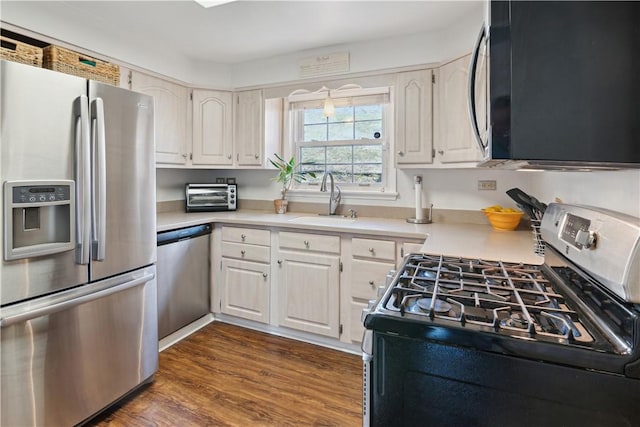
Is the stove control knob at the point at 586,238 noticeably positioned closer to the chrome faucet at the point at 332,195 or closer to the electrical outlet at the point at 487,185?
the electrical outlet at the point at 487,185

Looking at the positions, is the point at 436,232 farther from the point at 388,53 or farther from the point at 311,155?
the point at 311,155

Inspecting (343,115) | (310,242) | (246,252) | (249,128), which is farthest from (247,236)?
(343,115)

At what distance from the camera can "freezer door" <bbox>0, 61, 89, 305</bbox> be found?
4.32ft

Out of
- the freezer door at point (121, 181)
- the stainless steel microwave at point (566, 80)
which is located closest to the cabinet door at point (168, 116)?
the freezer door at point (121, 181)

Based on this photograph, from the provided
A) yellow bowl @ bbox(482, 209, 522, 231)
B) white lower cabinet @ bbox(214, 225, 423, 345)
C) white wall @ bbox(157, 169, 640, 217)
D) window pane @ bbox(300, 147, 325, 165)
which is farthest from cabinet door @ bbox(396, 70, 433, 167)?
window pane @ bbox(300, 147, 325, 165)

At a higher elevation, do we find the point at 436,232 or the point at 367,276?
the point at 436,232

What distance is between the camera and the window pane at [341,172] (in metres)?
3.13

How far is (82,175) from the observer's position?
1.53 metres

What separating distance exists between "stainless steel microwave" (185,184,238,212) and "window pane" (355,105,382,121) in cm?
139

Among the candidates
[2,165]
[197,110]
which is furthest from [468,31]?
[2,165]

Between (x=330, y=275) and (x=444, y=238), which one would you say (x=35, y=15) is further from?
(x=444, y=238)

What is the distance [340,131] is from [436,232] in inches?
56.4

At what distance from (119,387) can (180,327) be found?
77 centimetres

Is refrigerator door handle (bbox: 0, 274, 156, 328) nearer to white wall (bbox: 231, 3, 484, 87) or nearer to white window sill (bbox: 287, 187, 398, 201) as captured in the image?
white window sill (bbox: 287, 187, 398, 201)
